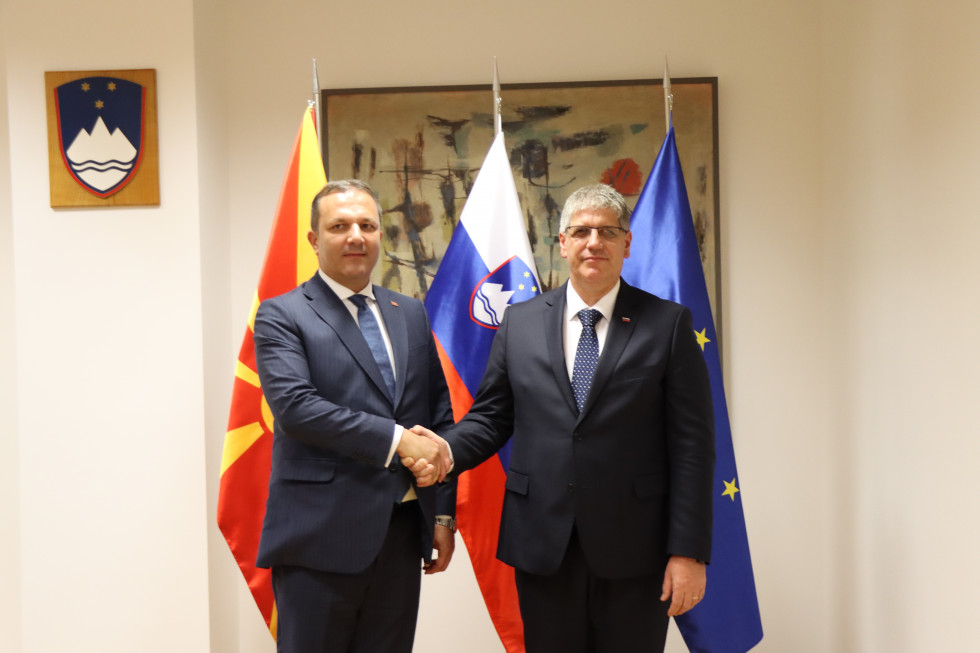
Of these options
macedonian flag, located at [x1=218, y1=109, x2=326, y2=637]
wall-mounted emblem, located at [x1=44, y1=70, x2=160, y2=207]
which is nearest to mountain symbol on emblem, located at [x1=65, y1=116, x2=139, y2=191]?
wall-mounted emblem, located at [x1=44, y1=70, x2=160, y2=207]

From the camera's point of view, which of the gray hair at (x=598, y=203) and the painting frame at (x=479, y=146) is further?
the painting frame at (x=479, y=146)

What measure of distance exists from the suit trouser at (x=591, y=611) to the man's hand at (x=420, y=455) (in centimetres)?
38

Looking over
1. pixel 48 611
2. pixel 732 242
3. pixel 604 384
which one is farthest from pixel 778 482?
pixel 48 611

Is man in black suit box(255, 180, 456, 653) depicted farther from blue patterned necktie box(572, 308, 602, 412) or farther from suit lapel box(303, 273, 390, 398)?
blue patterned necktie box(572, 308, 602, 412)

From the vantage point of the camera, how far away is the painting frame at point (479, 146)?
3393mm

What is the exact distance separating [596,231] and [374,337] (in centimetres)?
65

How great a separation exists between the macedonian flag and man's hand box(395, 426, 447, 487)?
3.11 feet

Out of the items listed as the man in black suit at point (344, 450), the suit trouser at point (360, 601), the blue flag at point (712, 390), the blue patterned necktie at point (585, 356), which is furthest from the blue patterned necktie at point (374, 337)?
the blue flag at point (712, 390)

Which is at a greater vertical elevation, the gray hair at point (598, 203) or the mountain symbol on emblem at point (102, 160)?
the mountain symbol on emblem at point (102, 160)

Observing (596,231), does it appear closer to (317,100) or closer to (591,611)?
(591,611)

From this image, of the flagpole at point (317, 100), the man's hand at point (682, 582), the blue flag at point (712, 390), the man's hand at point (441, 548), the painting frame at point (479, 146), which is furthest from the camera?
the painting frame at point (479, 146)

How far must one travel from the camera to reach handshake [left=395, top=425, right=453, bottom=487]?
6.76ft

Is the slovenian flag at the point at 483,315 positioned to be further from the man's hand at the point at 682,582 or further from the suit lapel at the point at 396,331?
the man's hand at the point at 682,582

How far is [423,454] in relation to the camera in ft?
6.81
